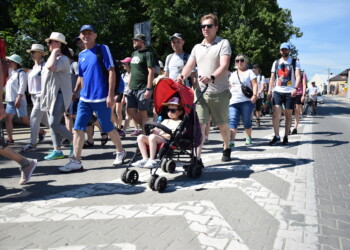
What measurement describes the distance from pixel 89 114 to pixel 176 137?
155cm

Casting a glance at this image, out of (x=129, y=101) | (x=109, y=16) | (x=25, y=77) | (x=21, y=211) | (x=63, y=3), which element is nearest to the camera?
(x=21, y=211)

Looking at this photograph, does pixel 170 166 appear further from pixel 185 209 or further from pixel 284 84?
pixel 284 84

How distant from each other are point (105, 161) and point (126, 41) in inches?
912

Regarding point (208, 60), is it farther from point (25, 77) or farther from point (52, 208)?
point (25, 77)

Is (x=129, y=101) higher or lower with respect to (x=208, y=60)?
lower

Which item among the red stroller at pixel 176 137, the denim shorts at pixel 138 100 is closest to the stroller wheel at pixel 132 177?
the red stroller at pixel 176 137

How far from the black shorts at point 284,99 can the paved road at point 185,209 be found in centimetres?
261

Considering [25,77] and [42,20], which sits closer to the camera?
[25,77]

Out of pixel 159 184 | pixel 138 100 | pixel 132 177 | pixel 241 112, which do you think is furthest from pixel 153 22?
pixel 159 184

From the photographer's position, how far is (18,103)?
7438 millimetres

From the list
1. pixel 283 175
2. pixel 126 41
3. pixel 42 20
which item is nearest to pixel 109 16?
pixel 126 41

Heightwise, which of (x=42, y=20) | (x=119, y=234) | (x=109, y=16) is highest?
(x=109, y=16)

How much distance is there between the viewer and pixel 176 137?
439 cm

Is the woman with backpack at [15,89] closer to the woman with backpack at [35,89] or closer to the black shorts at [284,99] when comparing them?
the woman with backpack at [35,89]
